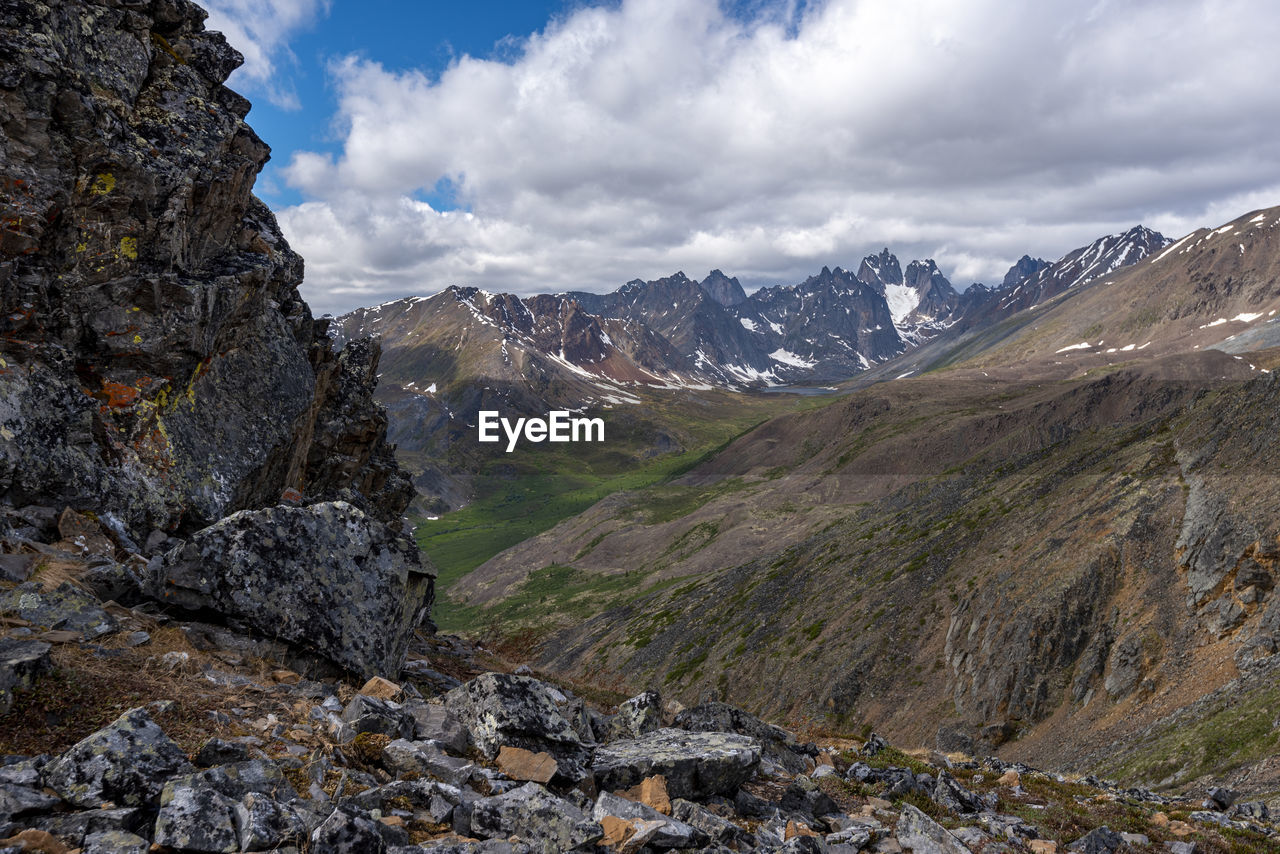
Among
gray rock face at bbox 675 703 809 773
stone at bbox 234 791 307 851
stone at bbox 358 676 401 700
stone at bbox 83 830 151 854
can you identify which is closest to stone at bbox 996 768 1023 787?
gray rock face at bbox 675 703 809 773

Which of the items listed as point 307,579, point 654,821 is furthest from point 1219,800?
point 307,579

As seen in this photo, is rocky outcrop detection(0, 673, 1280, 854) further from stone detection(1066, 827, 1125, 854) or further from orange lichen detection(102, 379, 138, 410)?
orange lichen detection(102, 379, 138, 410)

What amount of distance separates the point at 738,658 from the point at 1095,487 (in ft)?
135

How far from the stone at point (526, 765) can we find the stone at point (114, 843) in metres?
5.26

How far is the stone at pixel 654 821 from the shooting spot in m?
9.59

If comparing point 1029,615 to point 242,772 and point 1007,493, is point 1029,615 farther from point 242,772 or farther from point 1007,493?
point 242,772

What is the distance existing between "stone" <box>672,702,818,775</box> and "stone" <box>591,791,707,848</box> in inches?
295

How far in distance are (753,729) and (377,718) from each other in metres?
11.7

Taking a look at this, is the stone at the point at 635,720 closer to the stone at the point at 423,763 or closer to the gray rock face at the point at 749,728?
the gray rock face at the point at 749,728

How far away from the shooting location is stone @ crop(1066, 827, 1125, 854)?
14748mm

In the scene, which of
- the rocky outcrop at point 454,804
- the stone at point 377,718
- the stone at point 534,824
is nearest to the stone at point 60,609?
the rocky outcrop at point 454,804

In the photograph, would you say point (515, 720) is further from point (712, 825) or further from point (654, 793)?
point (712, 825)

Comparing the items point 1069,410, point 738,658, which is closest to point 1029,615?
point 738,658

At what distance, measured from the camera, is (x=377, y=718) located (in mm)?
11242
